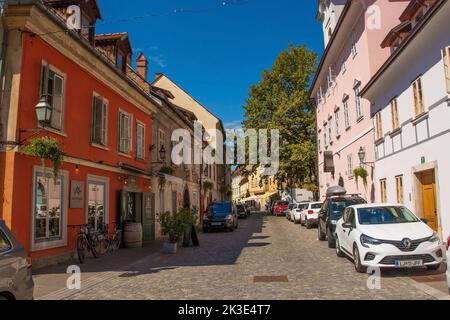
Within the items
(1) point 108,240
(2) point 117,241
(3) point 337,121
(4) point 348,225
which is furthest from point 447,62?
(3) point 337,121

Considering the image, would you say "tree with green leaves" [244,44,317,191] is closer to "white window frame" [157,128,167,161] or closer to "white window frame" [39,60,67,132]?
"white window frame" [157,128,167,161]

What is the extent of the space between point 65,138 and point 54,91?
142cm

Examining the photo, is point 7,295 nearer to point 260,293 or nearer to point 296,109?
point 260,293

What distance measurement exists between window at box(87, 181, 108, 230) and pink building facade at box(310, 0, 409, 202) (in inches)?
468

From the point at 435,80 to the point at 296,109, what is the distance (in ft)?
89.4

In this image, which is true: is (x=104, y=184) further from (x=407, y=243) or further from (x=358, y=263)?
(x=407, y=243)

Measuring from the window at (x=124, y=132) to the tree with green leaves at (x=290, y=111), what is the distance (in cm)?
2198

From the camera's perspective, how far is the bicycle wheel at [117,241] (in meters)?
14.8

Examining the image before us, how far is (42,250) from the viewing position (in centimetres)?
1095

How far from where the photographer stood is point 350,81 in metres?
22.8

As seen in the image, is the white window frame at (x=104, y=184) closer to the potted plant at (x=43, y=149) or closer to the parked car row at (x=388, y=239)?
the potted plant at (x=43, y=149)

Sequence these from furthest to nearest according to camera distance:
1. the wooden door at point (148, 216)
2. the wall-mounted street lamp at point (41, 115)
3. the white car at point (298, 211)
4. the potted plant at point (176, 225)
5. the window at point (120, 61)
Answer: the white car at point (298, 211) < the wooden door at point (148, 216) < the window at point (120, 61) < the potted plant at point (176, 225) < the wall-mounted street lamp at point (41, 115)

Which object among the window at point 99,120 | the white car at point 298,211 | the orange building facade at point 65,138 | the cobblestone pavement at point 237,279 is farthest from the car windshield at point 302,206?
the window at point 99,120
